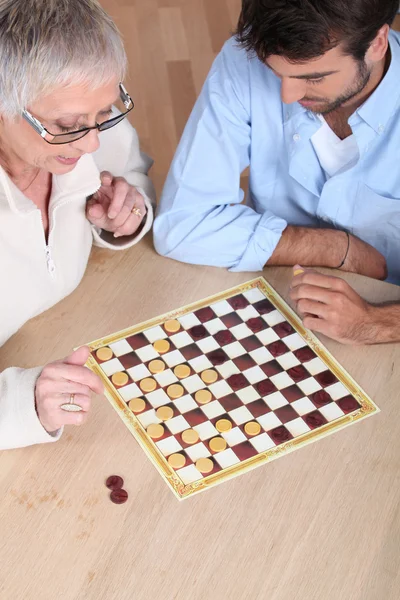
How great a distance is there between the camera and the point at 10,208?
1597 mm

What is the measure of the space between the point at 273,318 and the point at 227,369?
184mm

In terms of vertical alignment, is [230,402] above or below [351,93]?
below

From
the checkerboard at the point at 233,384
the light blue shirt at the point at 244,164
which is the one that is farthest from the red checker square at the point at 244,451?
the light blue shirt at the point at 244,164

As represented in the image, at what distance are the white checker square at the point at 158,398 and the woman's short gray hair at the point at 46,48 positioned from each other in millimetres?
595

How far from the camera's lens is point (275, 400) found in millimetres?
1608

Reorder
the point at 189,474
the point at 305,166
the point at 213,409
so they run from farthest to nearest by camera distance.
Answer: the point at 305,166
the point at 213,409
the point at 189,474

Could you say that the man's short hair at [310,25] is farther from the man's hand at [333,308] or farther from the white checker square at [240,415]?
the white checker square at [240,415]

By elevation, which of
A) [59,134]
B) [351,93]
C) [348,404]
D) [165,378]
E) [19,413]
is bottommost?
[348,404]

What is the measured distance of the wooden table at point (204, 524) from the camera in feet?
4.42

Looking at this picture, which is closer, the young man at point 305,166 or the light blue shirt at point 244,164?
the young man at point 305,166

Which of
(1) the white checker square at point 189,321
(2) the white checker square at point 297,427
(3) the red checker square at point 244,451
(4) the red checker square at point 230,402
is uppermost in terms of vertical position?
(1) the white checker square at point 189,321

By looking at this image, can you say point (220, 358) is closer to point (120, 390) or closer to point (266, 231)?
point (120, 390)

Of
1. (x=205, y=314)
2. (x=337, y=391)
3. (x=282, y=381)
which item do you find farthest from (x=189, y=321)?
(x=337, y=391)

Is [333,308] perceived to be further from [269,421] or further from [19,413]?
[19,413]
